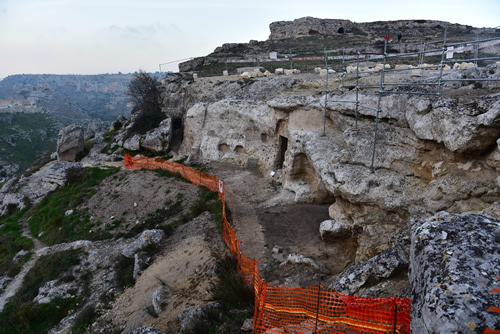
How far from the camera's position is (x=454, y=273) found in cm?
345

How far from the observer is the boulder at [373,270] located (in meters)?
6.12

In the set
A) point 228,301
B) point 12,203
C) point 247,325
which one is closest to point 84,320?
point 228,301

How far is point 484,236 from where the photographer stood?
3.85 metres

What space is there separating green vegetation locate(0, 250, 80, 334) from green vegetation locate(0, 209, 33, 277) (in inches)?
83.9

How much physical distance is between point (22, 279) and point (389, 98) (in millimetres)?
15186

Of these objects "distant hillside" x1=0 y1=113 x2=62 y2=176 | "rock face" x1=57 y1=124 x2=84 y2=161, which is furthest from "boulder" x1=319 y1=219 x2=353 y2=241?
"distant hillside" x1=0 y1=113 x2=62 y2=176

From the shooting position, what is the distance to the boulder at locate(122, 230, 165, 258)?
1241 cm

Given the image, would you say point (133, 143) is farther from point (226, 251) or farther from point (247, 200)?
point (226, 251)

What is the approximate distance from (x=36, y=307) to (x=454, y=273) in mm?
12234

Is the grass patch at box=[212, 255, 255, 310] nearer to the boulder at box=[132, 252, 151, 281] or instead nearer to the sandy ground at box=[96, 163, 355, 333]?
the sandy ground at box=[96, 163, 355, 333]

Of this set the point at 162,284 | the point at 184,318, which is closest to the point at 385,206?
the point at 184,318

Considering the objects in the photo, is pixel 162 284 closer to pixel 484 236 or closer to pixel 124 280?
pixel 124 280

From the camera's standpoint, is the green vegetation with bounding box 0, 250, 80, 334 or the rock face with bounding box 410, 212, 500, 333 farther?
the green vegetation with bounding box 0, 250, 80, 334

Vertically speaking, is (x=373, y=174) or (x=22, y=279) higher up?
(x=373, y=174)
